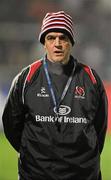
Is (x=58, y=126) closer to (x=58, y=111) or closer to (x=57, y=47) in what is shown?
(x=58, y=111)

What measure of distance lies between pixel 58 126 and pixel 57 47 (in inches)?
17.2

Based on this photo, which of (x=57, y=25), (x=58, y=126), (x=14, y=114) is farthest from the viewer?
(x=14, y=114)

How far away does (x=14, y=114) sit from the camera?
4012 millimetres

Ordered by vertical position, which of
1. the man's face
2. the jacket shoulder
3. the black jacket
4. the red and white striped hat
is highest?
the red and white striped hat

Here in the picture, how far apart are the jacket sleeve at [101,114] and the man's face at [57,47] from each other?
0.81 feet

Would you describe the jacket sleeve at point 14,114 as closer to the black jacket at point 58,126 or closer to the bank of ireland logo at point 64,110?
the black jacket at point 58,126

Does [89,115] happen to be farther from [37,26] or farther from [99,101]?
[37,26]

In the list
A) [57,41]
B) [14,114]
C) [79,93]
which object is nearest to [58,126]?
[79,93]

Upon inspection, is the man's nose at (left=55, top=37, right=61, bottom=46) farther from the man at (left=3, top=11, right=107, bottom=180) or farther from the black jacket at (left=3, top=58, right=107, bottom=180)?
the black jacket at (left=3, top=58, right=107, bottom=180)

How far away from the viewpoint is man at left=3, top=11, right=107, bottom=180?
3781 mm

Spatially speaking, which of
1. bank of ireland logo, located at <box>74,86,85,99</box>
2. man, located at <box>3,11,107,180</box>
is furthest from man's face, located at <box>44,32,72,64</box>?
bank of ireland logo, located at <box>74,86,85,99</box>

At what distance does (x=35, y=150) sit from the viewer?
381cm

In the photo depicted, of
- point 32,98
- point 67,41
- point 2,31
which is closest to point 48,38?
point 67,41

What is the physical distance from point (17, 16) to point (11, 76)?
4.18 ft
